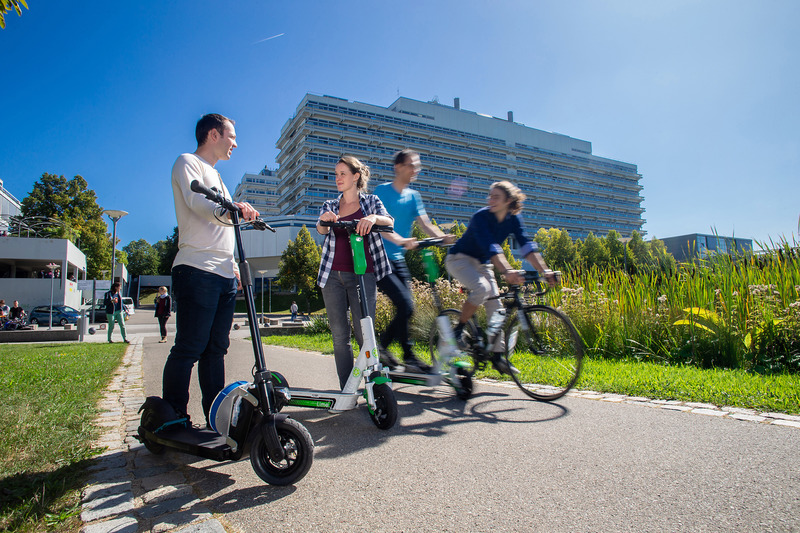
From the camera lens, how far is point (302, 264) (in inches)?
1884

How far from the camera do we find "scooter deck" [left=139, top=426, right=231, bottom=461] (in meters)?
2.00

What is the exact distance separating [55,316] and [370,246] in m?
33.7

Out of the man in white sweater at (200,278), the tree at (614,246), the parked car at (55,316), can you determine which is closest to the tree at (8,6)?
the man in white sweater at (200,278)

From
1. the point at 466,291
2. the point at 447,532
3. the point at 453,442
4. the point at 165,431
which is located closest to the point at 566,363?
the point at 466,291

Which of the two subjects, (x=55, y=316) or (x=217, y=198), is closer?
(x=217, y=198)

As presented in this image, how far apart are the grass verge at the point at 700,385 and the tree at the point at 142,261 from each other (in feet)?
350

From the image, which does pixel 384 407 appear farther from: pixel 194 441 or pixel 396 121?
pixel 396 121

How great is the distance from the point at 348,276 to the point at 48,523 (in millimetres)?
2085

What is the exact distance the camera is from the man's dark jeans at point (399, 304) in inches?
145

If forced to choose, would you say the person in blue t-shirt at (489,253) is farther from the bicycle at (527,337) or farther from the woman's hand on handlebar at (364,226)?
the woman's hand on handlebar at (364,226)

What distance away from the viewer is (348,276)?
10.8 ft

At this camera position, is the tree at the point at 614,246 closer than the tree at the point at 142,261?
Yes

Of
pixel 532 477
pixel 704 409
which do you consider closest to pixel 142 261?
pixel 704 409

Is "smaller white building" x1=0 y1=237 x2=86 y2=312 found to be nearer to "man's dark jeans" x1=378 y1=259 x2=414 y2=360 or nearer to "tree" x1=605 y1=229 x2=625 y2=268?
"man's dark jeans" x1=378 y1=259 x2=414 y2=360
